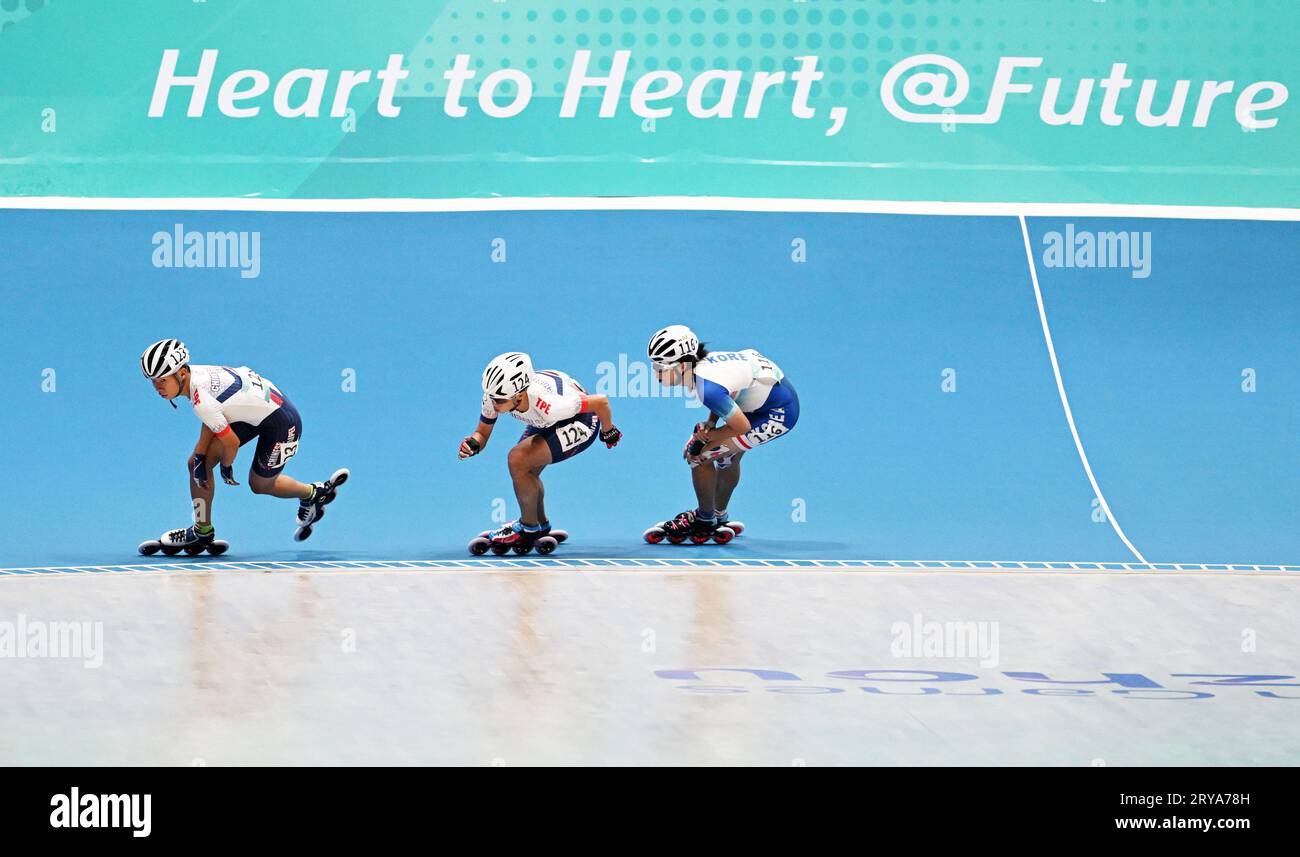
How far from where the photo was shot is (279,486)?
27.4 feet

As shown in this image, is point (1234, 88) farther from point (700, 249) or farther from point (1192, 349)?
point (700, 249)

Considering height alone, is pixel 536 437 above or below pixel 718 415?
below

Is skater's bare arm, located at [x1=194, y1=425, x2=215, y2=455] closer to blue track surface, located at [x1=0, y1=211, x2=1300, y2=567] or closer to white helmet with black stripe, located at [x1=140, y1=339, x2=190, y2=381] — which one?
white helmet with black stripe, located at [x1=140, y1=339, x2=190, y2=381]

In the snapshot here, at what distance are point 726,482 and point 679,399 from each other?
2186mm

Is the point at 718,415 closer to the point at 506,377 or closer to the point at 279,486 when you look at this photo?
the point at 506,377

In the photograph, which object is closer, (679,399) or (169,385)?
(169,385)

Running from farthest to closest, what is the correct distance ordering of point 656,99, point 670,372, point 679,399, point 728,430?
point 656,99 < point 679,399 < point 728,430 < point 670,372

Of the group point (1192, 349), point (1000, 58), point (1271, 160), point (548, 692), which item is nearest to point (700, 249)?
point (1000, 58)

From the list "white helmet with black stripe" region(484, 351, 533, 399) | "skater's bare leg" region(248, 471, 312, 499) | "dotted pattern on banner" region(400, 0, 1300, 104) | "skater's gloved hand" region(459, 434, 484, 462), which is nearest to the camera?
"white helmet with black stripe" region(484, 351, 533, 399)

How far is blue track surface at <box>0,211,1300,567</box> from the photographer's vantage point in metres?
8.78

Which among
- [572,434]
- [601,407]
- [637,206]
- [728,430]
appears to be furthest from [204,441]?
[637,206]

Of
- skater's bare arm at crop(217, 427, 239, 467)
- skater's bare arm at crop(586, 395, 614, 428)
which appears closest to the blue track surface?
skater's bare arm at crop(217, 427, 239, 467)

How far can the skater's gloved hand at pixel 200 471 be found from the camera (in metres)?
8.01

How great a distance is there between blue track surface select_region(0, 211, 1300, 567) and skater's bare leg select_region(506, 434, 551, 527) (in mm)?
419
